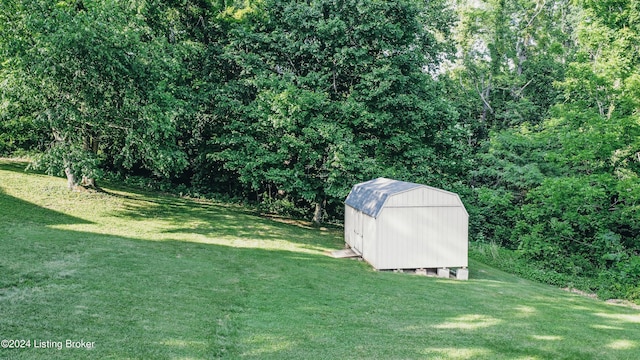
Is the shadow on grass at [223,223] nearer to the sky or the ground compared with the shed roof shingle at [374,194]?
nearer to the ground

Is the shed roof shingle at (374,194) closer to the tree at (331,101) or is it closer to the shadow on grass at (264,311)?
the shadow on grass at (264,311)

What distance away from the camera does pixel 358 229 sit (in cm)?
1245

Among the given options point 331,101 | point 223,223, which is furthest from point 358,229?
point 331,101

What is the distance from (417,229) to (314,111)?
7598mm

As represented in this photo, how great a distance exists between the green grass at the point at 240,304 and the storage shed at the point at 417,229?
2.40 feet

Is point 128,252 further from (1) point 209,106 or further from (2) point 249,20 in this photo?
(2) point 249,20

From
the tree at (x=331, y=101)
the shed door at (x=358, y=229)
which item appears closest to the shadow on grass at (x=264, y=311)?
the shed door at (x=358, y=229)

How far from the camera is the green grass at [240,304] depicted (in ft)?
17.2

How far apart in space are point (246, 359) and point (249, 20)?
1574 cm

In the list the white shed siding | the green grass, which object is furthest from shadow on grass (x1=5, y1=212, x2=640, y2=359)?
the white shed siding

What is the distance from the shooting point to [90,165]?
11633 mm

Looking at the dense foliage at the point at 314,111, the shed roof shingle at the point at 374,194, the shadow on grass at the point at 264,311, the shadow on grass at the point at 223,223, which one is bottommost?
the shadow on grass at the point at 264,311

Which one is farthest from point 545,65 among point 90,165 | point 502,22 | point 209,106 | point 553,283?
point 90,165

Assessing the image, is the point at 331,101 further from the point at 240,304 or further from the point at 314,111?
the point at 240,304
